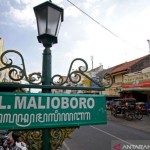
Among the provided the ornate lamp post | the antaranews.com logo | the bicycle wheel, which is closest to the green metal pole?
the ornate lamp post

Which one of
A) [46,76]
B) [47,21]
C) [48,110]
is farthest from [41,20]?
[48,110]

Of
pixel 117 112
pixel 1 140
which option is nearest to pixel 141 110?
pixel 117 112

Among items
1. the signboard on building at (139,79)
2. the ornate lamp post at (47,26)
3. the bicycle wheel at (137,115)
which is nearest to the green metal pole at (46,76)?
the ornate lamp post at (47,26)

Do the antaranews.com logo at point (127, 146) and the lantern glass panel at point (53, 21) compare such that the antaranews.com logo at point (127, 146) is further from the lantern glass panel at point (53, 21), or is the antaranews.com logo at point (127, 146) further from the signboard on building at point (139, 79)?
the signboard on building at point (139, 79)

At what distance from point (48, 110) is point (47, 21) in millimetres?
988

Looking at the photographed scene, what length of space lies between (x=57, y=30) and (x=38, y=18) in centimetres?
25

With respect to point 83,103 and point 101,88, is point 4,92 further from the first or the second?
point 101,88

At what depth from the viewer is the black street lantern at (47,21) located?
2521mm

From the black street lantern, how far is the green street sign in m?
0.70

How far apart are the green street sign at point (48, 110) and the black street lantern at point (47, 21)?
703 millimetres

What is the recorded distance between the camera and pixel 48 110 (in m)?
2.15

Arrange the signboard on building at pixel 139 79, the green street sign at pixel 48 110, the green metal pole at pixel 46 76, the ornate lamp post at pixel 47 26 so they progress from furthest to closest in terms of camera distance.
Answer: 1. the signboard on building at pixel 139 79
2. the ornate lamp post at pixel 47 26
3. the green metal pole at pixel 46 76
4. the green street sign at pixel 48 110

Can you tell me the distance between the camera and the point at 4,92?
2.09 meters

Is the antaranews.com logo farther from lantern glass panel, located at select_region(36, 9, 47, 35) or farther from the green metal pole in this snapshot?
lantern glass panel, located at select_region(36, 9, 47, 35)
